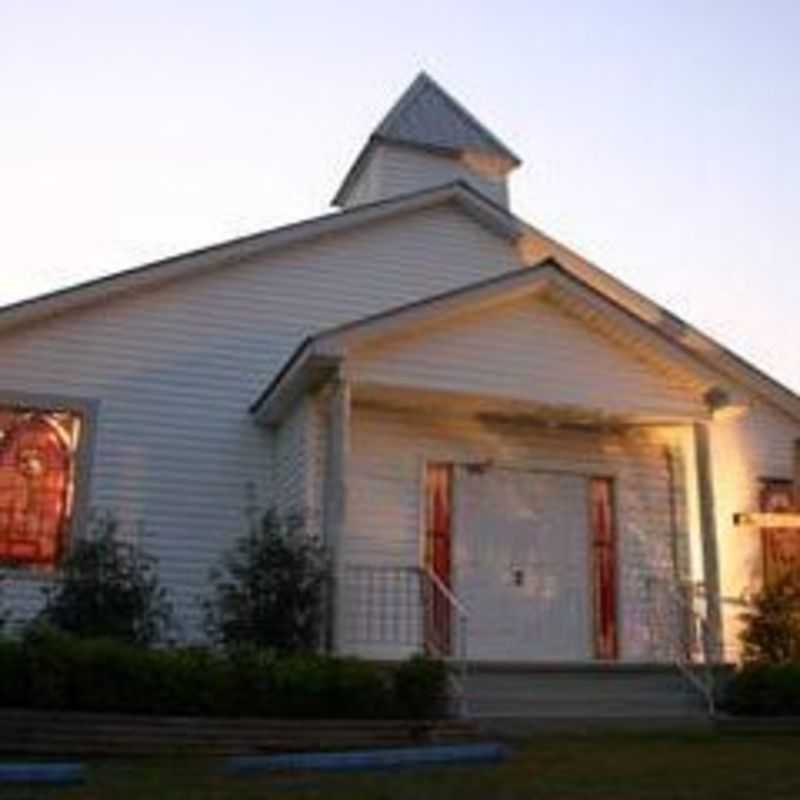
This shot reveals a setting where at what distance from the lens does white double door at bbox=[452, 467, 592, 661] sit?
17.1 metres

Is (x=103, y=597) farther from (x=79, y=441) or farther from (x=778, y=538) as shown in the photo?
(x=778, y=538)

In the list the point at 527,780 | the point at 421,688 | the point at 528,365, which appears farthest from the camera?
the point at 528,365

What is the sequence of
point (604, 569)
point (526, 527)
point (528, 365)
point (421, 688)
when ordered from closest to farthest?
point (421, 688) < point (528, 365) < point (526, 527) < point (604, 569)

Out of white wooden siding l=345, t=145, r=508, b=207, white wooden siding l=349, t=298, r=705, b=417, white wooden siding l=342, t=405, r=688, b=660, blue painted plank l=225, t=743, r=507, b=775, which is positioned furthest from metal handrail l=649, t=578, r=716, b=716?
white wooden siding l=345, t=145, r=508, b=207

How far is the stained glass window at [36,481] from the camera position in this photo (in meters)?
16.5

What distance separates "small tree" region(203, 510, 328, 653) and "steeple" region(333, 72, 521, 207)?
27.6ft

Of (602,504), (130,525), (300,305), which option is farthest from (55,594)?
(602,504)

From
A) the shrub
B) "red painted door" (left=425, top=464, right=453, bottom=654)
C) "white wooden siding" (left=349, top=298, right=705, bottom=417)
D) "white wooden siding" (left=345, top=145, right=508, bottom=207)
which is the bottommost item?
the shrub

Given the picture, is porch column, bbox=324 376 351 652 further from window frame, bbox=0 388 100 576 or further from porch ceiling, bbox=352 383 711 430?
window frame, bbox=0 388 100 576

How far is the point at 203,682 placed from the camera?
39.4 ft

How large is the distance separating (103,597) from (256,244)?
5737 millimetres

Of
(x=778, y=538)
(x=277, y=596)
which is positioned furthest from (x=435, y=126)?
(x=277, y=596)

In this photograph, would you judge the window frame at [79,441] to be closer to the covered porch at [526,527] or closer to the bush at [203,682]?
the covered porch at [526,527]

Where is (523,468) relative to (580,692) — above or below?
above
